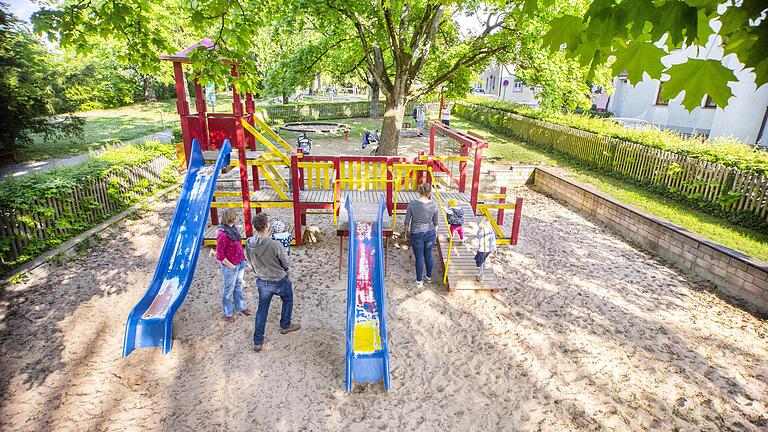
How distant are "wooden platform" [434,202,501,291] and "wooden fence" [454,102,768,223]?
6.92m

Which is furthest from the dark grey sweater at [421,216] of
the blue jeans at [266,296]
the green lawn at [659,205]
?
the green lawn at [659,205]

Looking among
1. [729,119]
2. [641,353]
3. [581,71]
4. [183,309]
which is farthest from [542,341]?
[729,119]

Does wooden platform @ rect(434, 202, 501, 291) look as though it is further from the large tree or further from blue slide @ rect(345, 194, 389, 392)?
the large tree

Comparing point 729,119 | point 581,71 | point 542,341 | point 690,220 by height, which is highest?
point 581,71

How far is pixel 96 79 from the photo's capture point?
2000 cm

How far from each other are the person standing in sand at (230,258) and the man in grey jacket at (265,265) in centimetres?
61

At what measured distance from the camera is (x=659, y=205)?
38.5ft

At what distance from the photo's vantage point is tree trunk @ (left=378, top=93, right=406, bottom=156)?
15.6 m

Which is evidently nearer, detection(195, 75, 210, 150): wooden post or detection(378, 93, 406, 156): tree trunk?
detection(195, 75, 210, 150): wooden post

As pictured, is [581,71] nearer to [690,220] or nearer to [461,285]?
[690,220]

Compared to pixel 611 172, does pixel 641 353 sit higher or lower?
lower

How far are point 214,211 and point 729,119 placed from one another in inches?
929

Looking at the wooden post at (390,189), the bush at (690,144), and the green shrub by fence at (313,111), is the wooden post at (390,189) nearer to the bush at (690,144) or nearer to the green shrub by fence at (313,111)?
the bush at (690,144)

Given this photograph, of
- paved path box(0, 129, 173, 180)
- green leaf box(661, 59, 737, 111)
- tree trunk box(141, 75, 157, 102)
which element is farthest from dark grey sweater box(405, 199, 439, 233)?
tree trunk box(141, 75, 157, 102)
